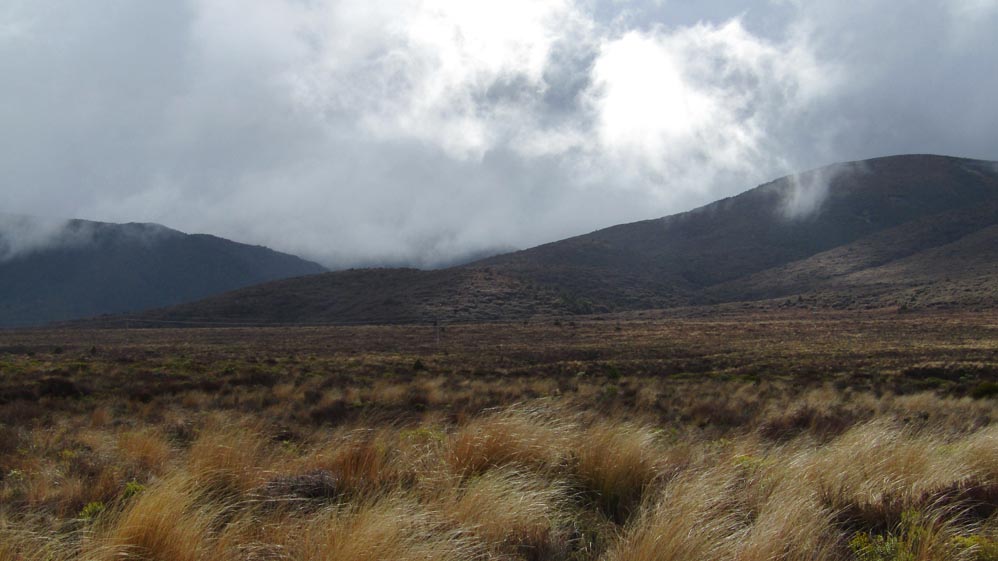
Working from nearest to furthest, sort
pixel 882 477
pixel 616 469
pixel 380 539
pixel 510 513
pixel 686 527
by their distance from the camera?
pixel 380 539 < pixel 686 527 < pixel 510 513 < pixel 882 477 < pixel 616 469

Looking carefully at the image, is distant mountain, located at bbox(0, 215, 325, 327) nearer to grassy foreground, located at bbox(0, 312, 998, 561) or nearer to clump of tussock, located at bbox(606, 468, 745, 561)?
grassy foreground, located at bbox(0, 312, 998, 561)

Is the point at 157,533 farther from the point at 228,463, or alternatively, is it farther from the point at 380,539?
the point at 228,463

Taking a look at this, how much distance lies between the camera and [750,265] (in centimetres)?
11812

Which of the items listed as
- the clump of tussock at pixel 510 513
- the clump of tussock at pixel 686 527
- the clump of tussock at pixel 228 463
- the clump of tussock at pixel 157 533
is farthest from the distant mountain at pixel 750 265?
the clump of tussock at pixel 157 533

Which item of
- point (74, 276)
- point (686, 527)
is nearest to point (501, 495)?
point (686, 527)

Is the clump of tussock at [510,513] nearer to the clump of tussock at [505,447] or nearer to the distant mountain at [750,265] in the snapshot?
the clump of tussock at [505,447]

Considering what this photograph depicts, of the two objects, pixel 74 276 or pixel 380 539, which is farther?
pixel 74 276

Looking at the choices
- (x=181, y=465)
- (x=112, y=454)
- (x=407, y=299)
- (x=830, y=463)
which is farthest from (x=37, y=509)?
(x=407, y=299)

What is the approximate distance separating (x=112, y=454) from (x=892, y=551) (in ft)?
21.4

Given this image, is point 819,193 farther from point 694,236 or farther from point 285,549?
point 285,549

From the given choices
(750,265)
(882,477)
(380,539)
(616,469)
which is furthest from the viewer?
(750,265)

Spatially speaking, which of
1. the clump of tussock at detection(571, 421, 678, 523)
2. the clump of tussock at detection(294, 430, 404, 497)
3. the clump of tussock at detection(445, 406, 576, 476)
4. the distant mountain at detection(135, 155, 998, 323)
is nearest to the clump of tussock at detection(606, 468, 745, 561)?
the clump of tussock at detection(571, 421, 678, 523)

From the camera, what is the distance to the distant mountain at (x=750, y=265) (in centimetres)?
8506

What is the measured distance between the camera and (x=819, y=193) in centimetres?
14400
